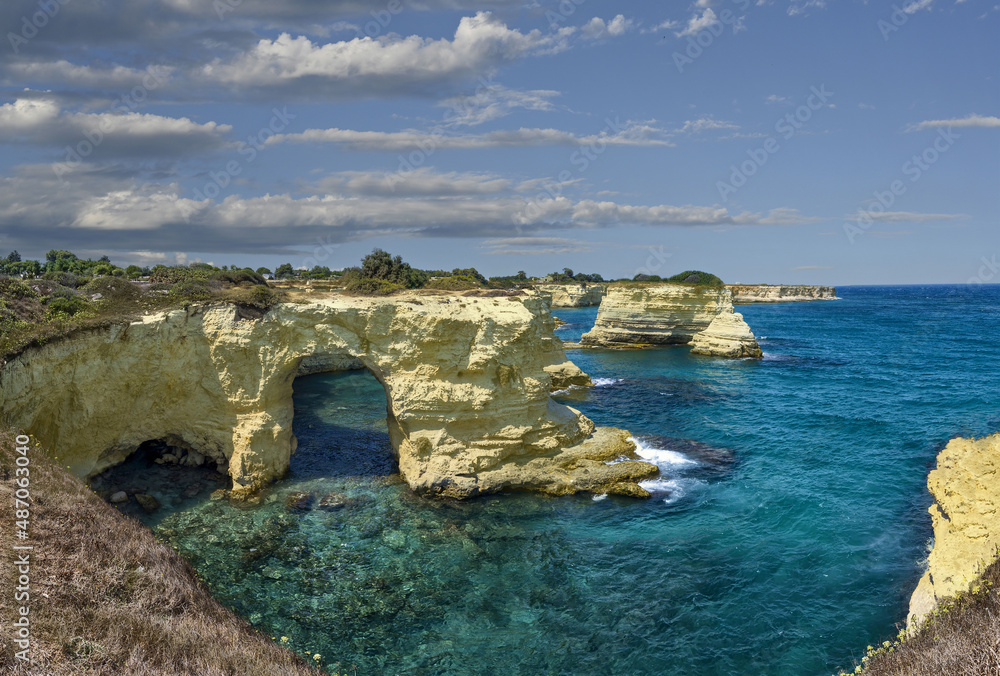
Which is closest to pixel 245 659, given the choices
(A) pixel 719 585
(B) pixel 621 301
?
(A) pixel 719 585

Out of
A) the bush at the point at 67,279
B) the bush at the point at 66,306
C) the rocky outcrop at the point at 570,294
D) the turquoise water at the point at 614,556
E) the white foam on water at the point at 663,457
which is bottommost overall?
the turquoise water at the point at 614,556

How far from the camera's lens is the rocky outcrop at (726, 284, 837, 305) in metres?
169

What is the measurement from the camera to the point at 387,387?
23.1 m

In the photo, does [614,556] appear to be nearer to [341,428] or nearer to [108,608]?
[108,608]

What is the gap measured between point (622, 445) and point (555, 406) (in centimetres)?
347

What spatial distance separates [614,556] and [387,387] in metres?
11.1

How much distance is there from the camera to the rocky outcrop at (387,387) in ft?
68.9

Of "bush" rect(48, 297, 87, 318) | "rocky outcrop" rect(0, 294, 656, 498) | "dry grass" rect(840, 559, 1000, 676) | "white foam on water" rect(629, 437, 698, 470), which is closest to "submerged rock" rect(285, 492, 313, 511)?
"rocky outcrop" rect(0, 294, 656, 498)

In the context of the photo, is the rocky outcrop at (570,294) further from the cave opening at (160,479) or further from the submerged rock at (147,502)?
the submerged rock at (147,502)

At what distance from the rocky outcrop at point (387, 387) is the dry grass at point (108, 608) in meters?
8.40

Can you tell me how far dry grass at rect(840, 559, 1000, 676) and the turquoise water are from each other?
10.3ft

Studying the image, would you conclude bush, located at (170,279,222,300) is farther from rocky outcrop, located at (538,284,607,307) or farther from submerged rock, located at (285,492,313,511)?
rocky outcrop, located at (538,284,607,307)

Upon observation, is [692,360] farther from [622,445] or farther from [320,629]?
[320,629]

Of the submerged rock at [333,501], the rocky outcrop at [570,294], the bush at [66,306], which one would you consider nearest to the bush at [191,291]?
the bush at [66,306]
